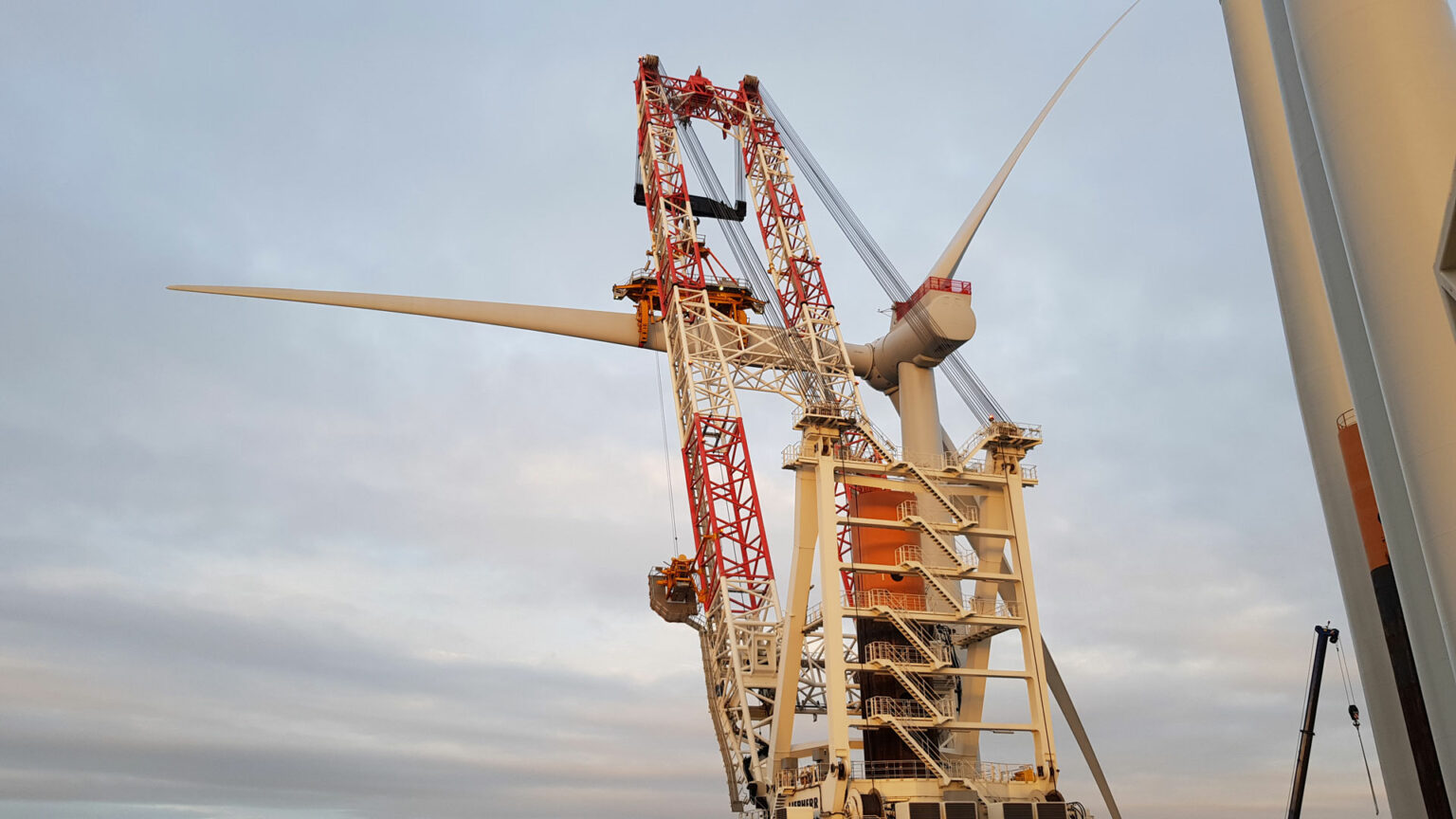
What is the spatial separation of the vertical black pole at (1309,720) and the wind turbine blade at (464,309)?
116ft

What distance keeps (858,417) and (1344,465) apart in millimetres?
27717

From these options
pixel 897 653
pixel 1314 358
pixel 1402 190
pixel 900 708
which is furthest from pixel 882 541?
pixel 1402 190

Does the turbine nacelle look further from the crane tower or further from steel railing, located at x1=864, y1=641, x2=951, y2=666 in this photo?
steel railing, located at x1=864, y1=641, x2=951, y2=666

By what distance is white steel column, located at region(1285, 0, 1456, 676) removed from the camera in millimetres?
10727

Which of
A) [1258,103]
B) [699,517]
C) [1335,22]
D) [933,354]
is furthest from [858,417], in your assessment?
[1335,22]

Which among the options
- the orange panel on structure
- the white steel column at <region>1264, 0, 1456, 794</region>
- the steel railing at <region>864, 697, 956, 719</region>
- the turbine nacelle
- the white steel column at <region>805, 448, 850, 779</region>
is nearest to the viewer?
the white steel column at <region>1264, 0, 1456, 794</region>

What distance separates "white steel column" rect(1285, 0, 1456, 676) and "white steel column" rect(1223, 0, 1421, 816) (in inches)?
427

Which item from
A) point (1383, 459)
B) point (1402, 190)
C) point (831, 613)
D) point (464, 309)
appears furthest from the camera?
point (464, 309)

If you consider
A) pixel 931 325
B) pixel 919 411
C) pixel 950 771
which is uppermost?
pixel 931 325

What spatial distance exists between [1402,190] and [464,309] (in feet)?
153

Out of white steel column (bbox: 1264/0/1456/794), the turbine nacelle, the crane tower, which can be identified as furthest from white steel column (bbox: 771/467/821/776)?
white steel column (bbox: 1264/0/1456/794)

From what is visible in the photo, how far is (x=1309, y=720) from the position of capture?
4006cm

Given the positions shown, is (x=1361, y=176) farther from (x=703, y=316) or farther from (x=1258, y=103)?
(x=703, y=316)

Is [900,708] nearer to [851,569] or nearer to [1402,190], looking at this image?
[851,569]
